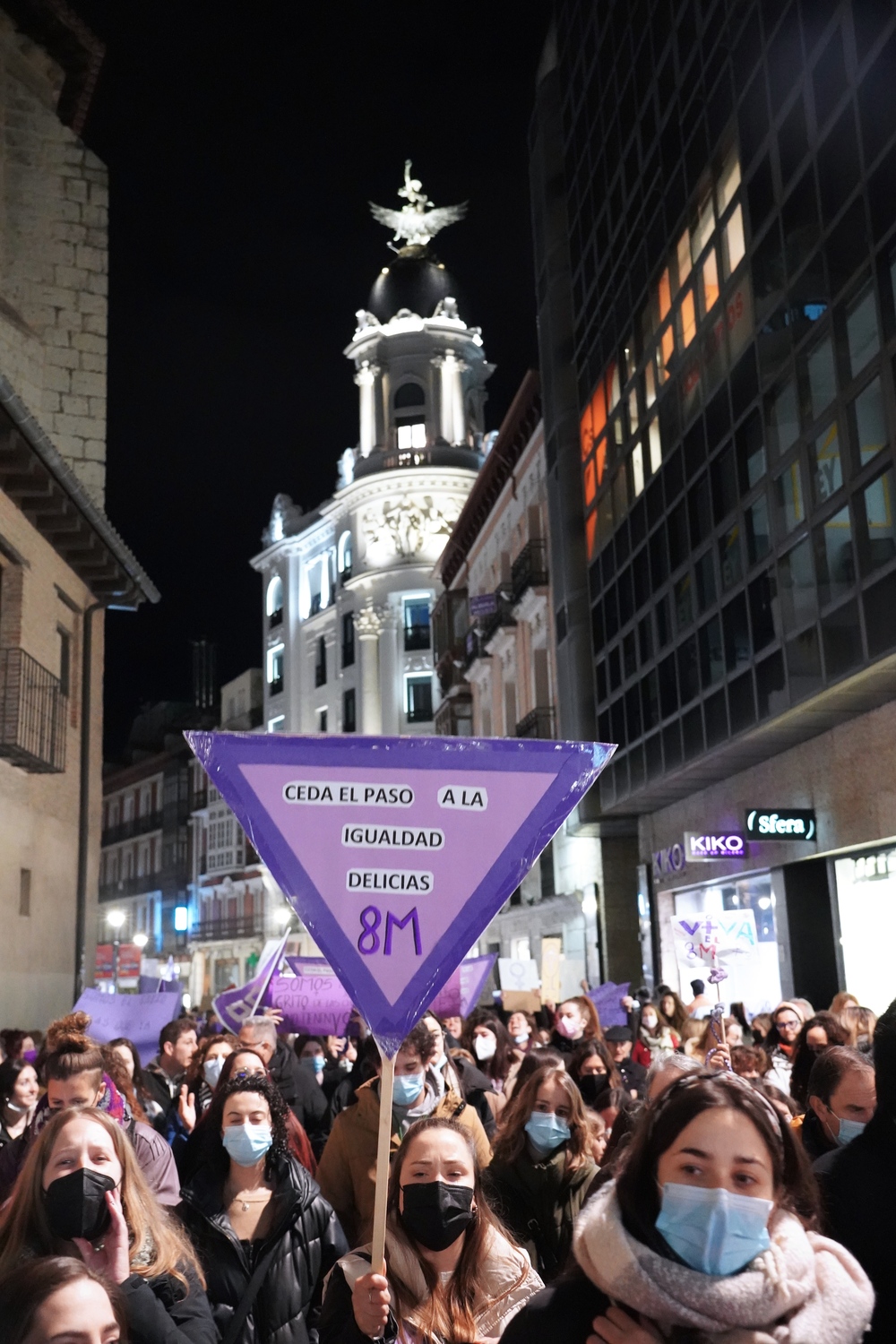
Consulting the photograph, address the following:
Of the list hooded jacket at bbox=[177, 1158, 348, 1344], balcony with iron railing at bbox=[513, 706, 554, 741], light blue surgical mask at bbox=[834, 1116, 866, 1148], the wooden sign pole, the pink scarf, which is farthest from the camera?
balcony with iron railing at bbox=[513, 706, 554, 741]

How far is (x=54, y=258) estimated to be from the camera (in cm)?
2234

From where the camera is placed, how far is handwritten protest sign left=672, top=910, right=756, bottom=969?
46.4 ft

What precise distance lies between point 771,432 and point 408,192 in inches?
2006

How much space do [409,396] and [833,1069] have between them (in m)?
57.9

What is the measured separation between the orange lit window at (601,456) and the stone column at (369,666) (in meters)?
30.0

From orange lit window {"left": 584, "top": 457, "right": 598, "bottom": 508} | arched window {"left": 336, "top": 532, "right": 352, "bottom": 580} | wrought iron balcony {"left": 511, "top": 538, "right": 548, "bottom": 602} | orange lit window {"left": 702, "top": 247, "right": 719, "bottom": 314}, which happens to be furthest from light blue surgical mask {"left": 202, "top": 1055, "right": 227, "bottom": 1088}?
arched window {"left": 336, "top": 532, "right": 352, "bottom": 580}

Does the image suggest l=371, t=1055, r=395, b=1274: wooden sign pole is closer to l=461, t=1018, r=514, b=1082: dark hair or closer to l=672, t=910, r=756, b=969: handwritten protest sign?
l=461, t=1018, r=514, b=1082: dark hair

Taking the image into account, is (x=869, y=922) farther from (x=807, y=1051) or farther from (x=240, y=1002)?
(x=807, y=1051)

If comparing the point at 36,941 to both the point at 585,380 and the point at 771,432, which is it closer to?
the point at 771,432

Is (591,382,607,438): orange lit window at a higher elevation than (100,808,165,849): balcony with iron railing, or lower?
higher

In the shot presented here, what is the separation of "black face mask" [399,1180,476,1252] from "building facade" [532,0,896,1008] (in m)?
12.6

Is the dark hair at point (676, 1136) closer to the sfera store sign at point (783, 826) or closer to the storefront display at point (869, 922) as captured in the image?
the storefront display at point (869, 922)

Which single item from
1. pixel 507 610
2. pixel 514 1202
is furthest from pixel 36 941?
pixel 507 610

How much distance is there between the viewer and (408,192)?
2598 inches
